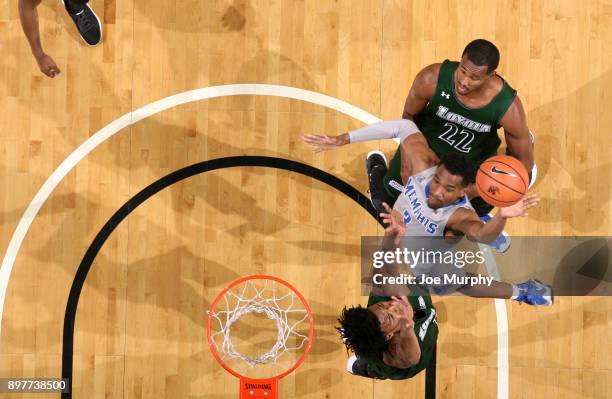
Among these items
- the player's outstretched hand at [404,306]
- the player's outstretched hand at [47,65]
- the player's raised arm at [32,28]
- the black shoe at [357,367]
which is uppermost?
the player's raised arm at [32,28]

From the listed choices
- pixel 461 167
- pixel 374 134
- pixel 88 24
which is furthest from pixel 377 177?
pixel 88 24

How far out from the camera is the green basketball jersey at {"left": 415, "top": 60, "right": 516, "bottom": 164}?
249 inches

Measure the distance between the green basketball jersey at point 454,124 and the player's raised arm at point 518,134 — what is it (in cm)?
6

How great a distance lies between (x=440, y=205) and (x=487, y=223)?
1.50ft

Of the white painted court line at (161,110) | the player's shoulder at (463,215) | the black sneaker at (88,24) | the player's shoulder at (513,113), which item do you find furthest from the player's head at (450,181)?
the black sneaker at (88,24)

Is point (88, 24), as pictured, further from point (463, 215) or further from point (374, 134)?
point (463, 215)

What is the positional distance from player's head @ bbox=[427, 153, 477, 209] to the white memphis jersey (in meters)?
0.05

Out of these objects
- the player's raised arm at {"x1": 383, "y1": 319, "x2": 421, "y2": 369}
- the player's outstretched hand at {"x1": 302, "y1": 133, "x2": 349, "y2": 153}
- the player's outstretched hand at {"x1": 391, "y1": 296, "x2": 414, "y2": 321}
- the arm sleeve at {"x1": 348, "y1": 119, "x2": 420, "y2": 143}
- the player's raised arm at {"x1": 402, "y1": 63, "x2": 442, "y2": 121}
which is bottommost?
the player's raised arm at {"x1": 383, "y1": 319, "x2": 421, "y2": 369}

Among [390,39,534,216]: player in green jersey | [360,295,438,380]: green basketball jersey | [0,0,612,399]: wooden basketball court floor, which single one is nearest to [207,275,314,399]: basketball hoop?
[0,0,612,399]: wooden basketball court floor

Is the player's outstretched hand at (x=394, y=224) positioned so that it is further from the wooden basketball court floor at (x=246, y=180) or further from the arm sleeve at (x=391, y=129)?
the arm sleeve at (x=391, y=129)

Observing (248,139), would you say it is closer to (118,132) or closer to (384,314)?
(118,132)

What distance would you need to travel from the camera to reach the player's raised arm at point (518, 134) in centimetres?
636

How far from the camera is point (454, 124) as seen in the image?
6.43m

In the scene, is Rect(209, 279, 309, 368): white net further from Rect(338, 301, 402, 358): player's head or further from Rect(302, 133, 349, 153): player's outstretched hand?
Rect(302, 133, 349, 153): player's outstretched hand
